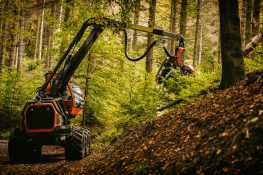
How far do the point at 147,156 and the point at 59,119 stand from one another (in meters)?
4.72

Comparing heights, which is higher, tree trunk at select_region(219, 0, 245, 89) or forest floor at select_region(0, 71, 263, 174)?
tree trunk at select_region(219, 0, 245, 89)

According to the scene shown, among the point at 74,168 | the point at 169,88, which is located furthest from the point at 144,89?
the point at 74,168

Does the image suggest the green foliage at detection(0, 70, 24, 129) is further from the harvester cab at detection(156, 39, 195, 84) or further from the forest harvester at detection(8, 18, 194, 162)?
the harvester cab at detection(156, 39, 195, 84)

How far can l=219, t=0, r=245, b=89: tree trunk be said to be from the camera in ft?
24.5

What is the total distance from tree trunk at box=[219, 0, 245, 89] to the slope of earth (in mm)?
940

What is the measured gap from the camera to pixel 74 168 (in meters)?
8.14

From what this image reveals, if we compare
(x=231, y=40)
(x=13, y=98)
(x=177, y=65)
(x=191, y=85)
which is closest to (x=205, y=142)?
(x=231, y=40)

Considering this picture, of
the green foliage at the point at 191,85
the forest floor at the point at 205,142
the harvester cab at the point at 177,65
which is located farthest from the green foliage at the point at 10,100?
the green foliage at the point at 191,85

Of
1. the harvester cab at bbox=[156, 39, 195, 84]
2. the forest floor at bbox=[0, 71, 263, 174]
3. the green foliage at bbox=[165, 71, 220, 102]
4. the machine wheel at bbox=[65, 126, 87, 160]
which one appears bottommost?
the machine wheel at bbox=[65, 126, 87, 160]

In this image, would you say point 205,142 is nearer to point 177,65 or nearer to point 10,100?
point 177,65

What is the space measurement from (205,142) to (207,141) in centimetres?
4

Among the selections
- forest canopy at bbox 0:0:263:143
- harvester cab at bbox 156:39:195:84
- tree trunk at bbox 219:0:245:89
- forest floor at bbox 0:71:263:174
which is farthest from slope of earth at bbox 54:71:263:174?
harvester cab at bbox 156:39:195:84

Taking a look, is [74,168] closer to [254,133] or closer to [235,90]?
[235,90]

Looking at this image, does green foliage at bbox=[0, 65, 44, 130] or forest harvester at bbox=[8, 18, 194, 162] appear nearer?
forest harvester at bbox=[8, 18, 194, 162]
